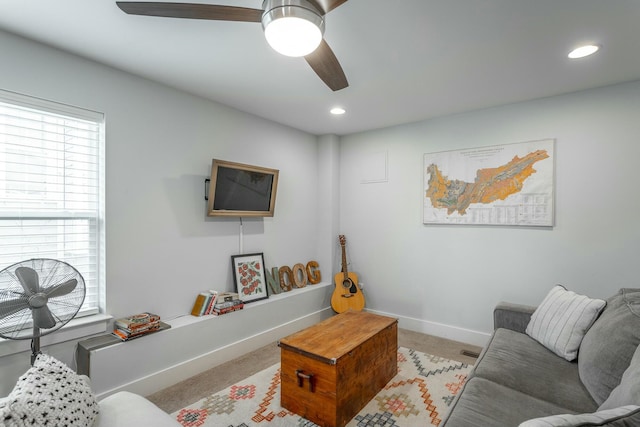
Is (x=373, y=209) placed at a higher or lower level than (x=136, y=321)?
higher

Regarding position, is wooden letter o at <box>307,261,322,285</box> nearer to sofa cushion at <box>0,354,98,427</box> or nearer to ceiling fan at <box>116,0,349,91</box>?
sofa cushion at <box>0,354,98,427</box>

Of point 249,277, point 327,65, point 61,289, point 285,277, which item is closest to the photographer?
point 327,65

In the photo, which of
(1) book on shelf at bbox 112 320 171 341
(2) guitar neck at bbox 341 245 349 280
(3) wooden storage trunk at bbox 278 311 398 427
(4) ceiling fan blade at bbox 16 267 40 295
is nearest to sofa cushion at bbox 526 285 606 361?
(3) wooden storage trunk at bbox 278 311 398 427

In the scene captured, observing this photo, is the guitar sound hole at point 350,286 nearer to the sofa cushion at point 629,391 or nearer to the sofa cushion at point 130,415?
the sofa cushion at point 130,415

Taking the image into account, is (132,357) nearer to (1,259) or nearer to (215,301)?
(215,301)

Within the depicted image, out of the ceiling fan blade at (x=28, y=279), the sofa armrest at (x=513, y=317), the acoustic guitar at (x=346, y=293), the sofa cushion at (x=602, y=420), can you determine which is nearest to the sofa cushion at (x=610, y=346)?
the sofa armrest at (x=513, y=317)

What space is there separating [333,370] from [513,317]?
151cm

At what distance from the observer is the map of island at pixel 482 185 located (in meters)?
3.07

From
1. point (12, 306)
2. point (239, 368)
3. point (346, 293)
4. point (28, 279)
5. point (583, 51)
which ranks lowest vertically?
point (239, 368)

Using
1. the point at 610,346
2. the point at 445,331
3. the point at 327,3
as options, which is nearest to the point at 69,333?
the point at 327,3

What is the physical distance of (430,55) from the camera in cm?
218

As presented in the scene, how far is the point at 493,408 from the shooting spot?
1.45m

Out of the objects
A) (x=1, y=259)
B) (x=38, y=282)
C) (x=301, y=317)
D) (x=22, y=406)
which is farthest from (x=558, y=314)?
(x=1, y=259)

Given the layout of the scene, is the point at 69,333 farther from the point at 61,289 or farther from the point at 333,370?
the point at 333,370
